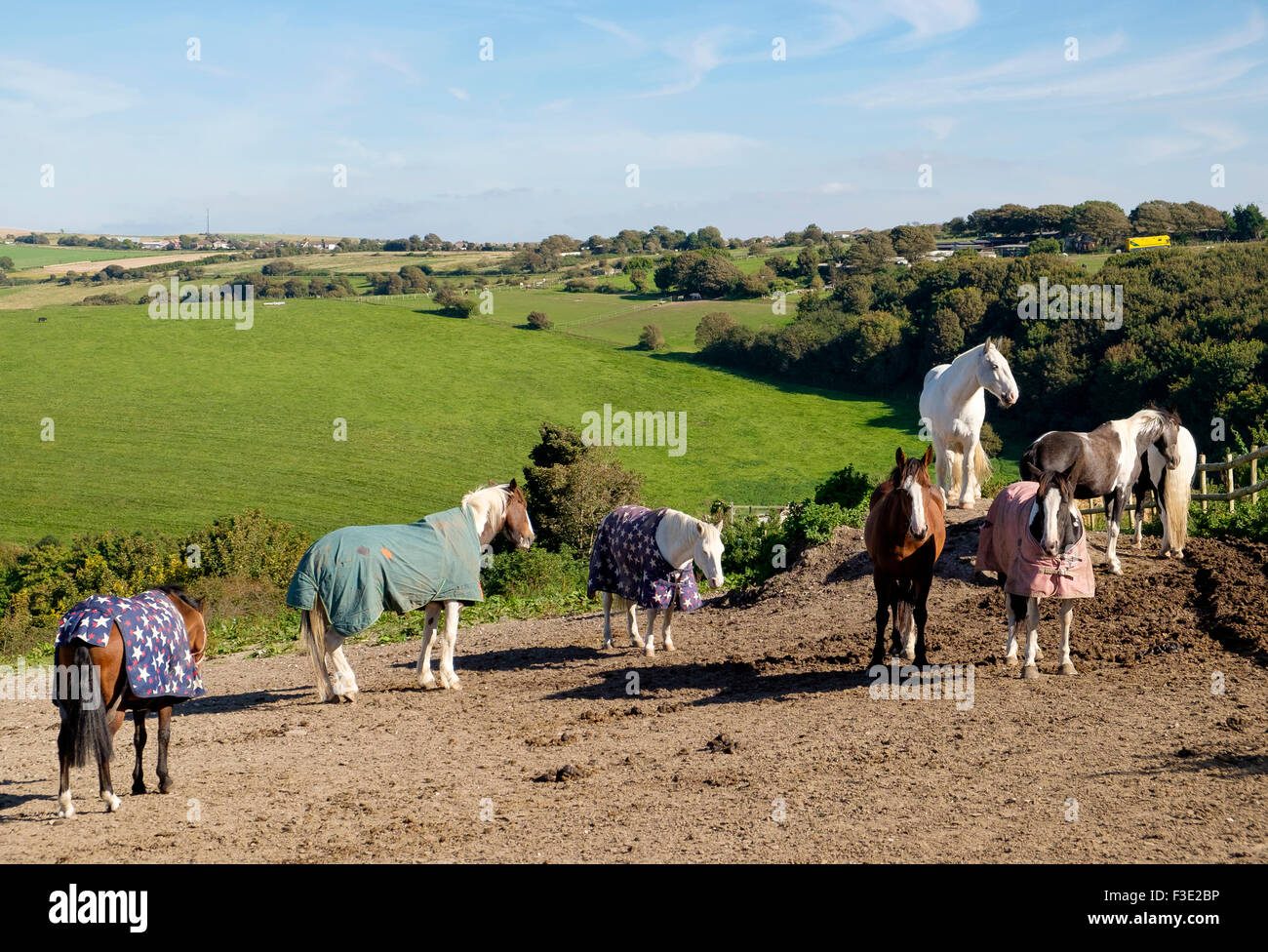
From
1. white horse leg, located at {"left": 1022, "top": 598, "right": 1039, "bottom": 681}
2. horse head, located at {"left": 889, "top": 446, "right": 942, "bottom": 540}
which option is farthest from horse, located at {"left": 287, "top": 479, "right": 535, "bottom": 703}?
white horse leg, located at {"left": 1022, "top": 598, "right": 1039, "bottom": 681}

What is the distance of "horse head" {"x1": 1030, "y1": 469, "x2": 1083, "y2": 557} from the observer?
32.8 ft

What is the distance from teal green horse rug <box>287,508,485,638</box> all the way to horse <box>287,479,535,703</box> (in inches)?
0.4

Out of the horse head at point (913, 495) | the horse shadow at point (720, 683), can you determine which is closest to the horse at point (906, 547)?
the horse head at point (913, 495)

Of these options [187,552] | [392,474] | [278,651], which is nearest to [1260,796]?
[278,651]

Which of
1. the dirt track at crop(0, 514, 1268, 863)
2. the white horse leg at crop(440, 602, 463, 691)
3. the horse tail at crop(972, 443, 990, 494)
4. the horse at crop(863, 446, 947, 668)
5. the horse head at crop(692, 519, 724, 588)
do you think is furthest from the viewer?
the horse tail at crop(972, 443, 990, 494)

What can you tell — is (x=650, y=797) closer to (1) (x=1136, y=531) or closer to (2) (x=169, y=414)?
(1) (x=1136, y=531)

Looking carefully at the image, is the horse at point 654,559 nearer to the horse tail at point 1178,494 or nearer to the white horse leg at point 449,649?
the white horse leg at point 449,649

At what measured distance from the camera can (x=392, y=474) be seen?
6231cm

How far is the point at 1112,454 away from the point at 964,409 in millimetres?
2510

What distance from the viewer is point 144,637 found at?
8.22 meters

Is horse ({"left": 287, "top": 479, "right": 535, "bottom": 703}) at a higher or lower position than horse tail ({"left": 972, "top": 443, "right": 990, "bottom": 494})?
lower

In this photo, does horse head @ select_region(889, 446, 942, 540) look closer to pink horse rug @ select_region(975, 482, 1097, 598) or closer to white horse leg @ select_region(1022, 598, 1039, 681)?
pink horse rug @ select_region(975, 482, 1097, 598)

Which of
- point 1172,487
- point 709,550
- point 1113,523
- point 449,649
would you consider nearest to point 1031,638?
point 709,550

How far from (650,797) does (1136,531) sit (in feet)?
32.6
